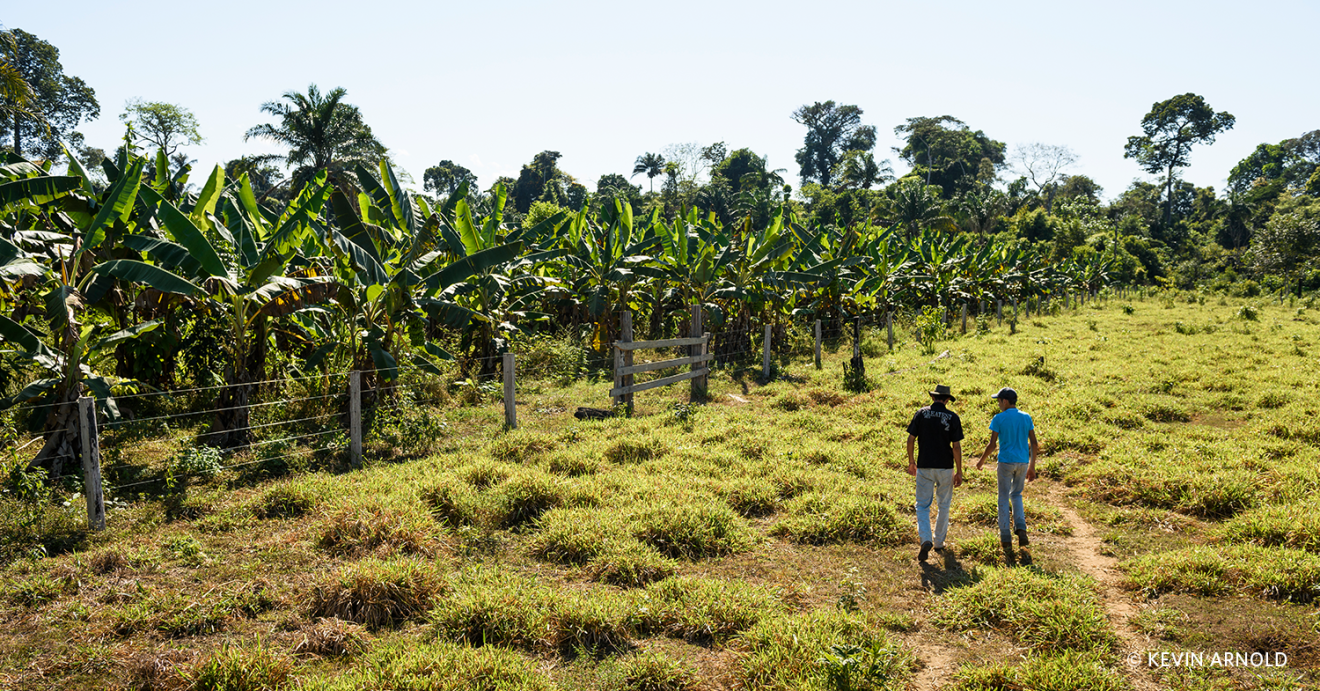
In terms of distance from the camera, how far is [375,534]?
5688 millimetres

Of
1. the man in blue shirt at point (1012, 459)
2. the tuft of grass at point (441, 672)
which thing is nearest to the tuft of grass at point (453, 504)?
the tuft of grass at point (441, 672)

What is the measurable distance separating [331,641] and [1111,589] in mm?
5710

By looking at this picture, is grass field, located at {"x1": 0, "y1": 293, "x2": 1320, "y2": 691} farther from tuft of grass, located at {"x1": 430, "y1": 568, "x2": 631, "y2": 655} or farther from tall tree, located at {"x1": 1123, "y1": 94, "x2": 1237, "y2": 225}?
tall tree, located at {"x1": 1123, "y1": 94, "x2": 1237, "y2": 225}

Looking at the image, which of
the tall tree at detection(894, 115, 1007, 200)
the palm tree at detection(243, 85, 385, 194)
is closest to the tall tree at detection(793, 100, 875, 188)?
the tall tree at detection(894, 115, 1007, 200)

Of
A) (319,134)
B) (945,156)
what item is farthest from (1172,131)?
(319,134)

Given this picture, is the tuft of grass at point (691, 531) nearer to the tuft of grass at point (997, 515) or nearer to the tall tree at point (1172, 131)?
the tuft of grass at point (997, 515)

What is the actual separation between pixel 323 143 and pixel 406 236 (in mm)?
26125

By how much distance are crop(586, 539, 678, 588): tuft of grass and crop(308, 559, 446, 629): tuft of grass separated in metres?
1.24

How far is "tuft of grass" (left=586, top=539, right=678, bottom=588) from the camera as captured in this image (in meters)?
5.38

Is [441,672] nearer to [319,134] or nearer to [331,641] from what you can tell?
[331,641]

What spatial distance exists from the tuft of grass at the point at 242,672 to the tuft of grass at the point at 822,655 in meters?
2.65

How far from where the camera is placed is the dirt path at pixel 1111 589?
168 inches

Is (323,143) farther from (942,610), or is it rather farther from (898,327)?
(942,610)

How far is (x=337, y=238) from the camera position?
8789 millimetres
